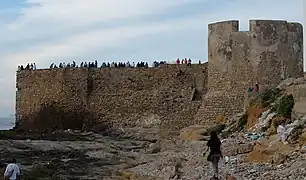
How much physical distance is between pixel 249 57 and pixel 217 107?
8.06 ft

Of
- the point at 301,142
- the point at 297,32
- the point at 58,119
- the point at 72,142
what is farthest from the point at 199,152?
the point at 58,119

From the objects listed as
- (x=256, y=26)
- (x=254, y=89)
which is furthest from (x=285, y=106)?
(x=256, y=26)

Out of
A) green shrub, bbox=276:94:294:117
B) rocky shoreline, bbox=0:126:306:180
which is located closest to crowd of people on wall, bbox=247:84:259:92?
rocky shoreline, bbox=0:126:306:180

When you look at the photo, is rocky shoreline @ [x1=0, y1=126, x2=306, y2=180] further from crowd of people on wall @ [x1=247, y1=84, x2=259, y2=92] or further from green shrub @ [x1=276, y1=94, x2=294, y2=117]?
crowd of people on wall @ [x1=247, y1=84, x2=259, y2=92]

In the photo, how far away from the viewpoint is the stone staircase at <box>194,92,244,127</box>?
26.3 metres

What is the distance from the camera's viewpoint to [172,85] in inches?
1179

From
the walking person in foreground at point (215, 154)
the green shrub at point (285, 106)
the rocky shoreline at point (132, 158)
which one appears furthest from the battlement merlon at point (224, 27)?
the walking person in foreground at point (215, 154)

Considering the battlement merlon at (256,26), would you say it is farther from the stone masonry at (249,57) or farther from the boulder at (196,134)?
the boulder at (196,134)

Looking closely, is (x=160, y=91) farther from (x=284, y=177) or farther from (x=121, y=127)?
(x=284, y=177)

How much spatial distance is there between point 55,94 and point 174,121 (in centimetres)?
660

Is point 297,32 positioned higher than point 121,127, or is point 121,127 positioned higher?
point 297,32

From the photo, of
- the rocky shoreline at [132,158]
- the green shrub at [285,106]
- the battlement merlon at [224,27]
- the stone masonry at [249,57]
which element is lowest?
the rocky shoreline at [132,158]

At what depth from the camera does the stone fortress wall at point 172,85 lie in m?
26.0

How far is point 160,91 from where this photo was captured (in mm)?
30172
